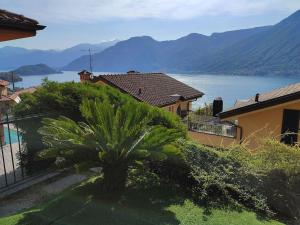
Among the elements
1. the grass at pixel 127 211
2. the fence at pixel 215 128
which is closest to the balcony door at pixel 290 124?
the fence at pixel 215 128

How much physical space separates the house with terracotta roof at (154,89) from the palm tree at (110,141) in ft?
48.8

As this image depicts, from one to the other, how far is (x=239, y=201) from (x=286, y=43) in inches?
8457

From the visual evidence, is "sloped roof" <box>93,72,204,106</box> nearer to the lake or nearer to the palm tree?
the lake

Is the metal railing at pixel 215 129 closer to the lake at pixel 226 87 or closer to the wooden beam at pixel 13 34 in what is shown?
the lake at pixel 226 87

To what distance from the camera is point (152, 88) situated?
2375 cm

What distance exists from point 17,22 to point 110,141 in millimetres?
2306

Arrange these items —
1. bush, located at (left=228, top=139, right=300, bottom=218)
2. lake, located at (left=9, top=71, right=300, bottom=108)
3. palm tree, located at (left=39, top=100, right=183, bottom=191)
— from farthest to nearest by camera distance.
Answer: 1. lake, located at (left=9, top=71, right=300, bottom=108)
2. bush, located at (left=228, top=139, right=300, bottom=218)
3. palm tree, located at (left=39, top=100, right=183, bottom=191)

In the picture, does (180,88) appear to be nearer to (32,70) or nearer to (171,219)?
(171,219)

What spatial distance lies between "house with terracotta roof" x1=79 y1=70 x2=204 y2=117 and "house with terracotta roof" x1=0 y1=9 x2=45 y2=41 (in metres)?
15.2

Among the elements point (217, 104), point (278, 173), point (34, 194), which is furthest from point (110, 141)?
point (217, 104)

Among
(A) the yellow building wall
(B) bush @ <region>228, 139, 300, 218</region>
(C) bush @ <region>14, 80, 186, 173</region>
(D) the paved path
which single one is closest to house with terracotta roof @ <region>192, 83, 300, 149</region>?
(A) the yellow building wall

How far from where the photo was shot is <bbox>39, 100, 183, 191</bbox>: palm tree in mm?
4812

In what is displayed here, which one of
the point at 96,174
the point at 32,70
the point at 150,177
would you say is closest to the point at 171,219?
the point at 150,177

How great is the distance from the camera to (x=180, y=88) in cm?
2611
